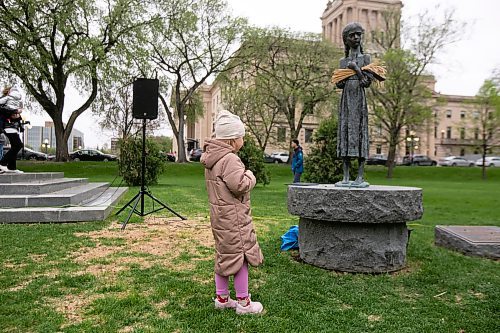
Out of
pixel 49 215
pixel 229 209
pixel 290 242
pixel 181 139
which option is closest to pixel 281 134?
pixel 181 139

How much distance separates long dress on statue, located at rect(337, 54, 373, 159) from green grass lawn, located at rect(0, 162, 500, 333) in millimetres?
1570

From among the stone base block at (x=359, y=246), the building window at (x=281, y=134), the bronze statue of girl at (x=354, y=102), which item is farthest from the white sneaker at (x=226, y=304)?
the building window at (x=281, y=134)

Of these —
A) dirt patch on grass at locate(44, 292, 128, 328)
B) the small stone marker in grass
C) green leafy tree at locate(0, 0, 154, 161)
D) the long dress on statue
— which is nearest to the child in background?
dirt patch on grass at locate(44, 292, 128, 328)

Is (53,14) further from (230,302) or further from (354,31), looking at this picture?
(230,302)

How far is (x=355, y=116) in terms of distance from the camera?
5324 millimetres

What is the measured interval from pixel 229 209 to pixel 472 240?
14.0ft

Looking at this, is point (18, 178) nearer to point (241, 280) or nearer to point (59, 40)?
point (241, 280)

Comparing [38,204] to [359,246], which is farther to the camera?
[38,204]

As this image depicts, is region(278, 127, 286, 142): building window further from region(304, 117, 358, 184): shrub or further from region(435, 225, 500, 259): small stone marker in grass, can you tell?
region(435, 225, 500, 259): small stone marker in grass

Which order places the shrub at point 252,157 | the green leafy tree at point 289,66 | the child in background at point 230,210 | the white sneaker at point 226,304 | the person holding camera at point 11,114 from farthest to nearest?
1. the green leafy tree at point 289,66
2. the shrub at point 252,157
3. the person holding camera at point 11,114
4. the white sneaker at point 226,304
5. the child in background at point 230,210

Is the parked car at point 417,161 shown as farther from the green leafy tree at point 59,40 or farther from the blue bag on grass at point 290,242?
the blue bag on grass at point 290,242

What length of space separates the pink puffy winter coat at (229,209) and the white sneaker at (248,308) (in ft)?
1.03

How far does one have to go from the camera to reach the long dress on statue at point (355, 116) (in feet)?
17.4

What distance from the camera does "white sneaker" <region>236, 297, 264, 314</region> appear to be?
3.50 metres
